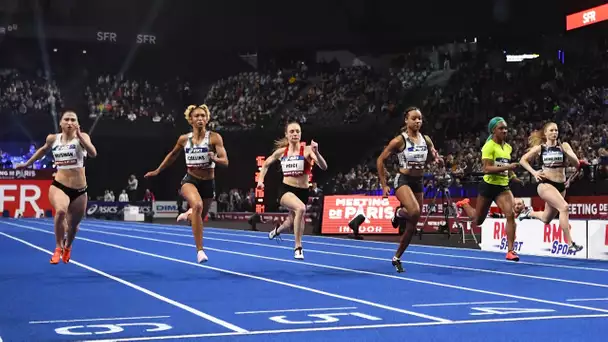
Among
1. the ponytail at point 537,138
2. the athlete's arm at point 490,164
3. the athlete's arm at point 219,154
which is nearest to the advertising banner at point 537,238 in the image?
the ponytail at point 537,138

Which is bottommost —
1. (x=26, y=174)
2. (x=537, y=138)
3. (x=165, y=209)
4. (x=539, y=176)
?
(x=165, y=209)

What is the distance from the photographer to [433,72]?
140 ft

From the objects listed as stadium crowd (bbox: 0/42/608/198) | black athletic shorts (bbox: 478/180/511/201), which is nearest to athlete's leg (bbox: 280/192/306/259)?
black athletic shorts (bbox: 478/180/511/201)

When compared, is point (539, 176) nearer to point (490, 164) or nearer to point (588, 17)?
point (490, 164)

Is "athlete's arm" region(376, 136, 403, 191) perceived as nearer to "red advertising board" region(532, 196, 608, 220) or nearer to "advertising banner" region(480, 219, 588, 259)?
"advertising banner" region(480, 219, 588, 259)

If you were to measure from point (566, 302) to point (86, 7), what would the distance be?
4116 centimetres

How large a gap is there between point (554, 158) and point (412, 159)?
133 inches

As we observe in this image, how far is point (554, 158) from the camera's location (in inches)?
527

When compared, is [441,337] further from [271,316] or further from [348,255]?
[348,255]

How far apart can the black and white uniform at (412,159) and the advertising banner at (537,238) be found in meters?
4.37

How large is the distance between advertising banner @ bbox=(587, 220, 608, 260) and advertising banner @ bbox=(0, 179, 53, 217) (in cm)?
2844

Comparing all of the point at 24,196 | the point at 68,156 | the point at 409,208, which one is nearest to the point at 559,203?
the point at 409,208

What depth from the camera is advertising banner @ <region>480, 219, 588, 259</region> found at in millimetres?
14258

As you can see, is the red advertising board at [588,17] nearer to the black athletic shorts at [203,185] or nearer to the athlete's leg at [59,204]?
the black athletic shorts at [203,185]
